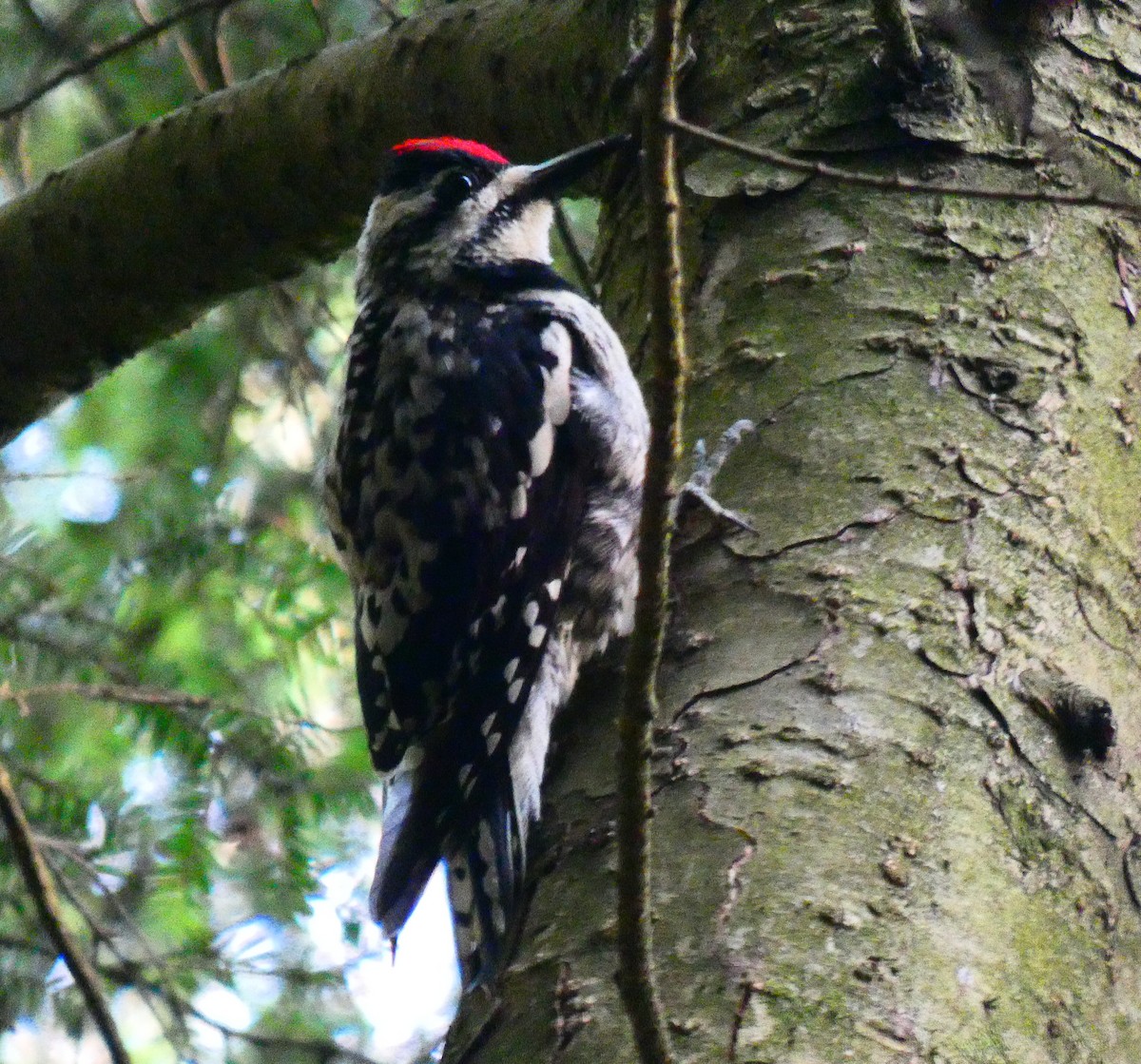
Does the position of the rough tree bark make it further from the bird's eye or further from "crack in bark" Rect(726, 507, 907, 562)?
the bird's eye

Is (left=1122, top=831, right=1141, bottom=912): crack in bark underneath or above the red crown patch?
underneath

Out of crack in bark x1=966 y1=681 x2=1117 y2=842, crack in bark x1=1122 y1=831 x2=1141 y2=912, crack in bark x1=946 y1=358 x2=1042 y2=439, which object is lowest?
crack in bark x1=1122 y1=831 x2=1141 y2=912

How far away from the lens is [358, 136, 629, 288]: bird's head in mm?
2891

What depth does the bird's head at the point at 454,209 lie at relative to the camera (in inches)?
114

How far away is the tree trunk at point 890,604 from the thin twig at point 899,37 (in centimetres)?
3

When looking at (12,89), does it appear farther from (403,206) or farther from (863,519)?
(863,519)

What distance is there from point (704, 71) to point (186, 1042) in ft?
6.65

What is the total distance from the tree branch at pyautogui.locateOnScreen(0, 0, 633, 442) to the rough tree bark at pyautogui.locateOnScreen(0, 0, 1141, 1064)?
543mm

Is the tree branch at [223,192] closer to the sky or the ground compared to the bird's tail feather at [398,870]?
closer to the sky

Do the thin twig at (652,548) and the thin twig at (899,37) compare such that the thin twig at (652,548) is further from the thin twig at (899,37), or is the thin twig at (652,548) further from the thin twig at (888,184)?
the thin twig at (899,37)

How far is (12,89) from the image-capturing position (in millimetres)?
3678

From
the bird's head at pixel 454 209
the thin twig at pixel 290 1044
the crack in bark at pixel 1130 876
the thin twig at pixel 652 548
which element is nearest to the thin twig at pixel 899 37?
the bird's head at pixel 454 209

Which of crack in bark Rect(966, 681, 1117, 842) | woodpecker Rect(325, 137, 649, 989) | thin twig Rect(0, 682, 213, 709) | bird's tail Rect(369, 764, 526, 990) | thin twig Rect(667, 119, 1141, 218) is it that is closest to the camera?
thin twig Rect(667, 119, 1141, 218)

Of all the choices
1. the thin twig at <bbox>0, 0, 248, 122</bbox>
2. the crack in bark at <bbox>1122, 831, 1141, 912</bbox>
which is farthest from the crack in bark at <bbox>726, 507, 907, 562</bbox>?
the thin twig at <bbox>0, 0, 248, 122</bbox>
